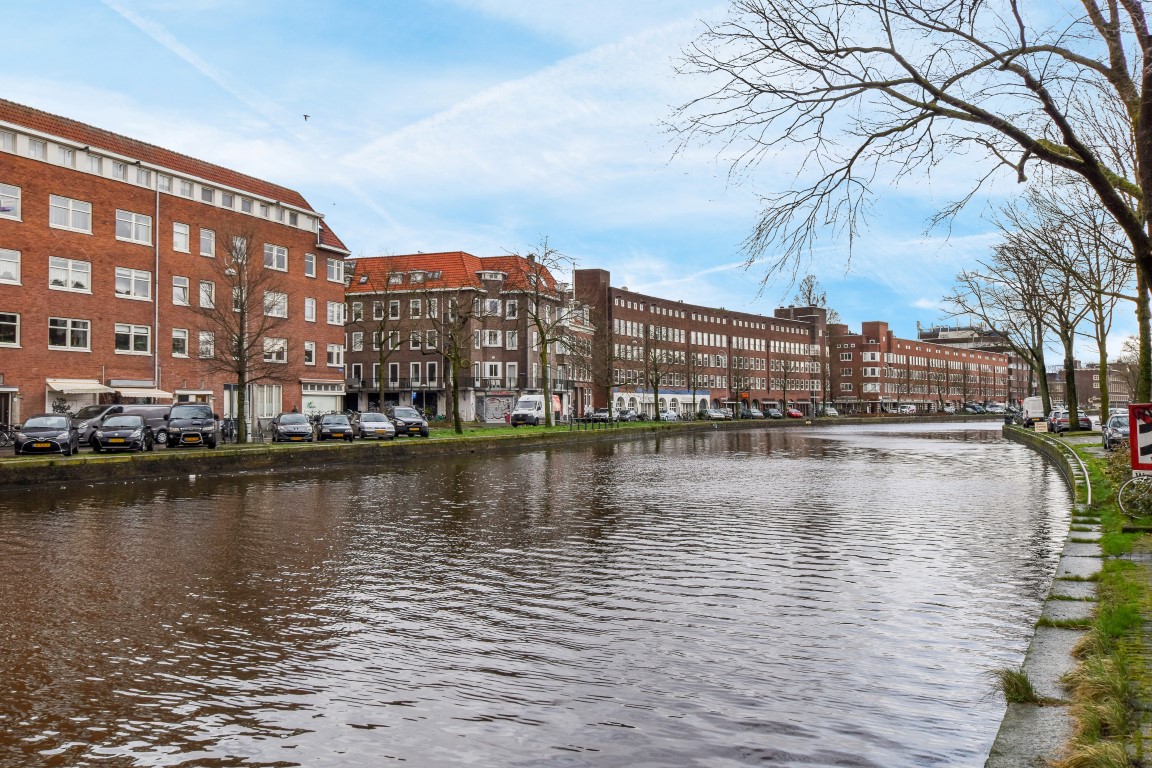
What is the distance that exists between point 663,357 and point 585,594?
101 meters

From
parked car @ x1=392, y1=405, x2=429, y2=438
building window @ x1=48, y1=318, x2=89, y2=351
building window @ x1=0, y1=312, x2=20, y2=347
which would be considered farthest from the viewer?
parked car @ x1=392, y1=405, x2=429, y2=438

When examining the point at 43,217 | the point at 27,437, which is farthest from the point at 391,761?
the point at 43,217

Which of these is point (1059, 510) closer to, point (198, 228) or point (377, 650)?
point (377, 650)

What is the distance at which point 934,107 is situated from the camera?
10.1 metres

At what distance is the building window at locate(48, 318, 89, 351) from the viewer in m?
44.9

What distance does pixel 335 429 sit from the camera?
44781mm

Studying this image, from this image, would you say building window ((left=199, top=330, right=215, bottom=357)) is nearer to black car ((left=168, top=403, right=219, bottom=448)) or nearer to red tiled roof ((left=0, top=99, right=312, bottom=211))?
black car ((left=168, top=403, right=219, bottom=448))

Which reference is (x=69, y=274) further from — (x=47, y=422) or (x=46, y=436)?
(x=46, y=436)

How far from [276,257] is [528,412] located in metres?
22.8

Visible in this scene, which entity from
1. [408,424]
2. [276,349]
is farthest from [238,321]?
[276,349]

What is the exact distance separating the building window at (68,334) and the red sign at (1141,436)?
4491 centimetres

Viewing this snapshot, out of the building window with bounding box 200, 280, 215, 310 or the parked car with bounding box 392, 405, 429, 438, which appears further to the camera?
the parked car with bounding box 392, 405, 429, 438

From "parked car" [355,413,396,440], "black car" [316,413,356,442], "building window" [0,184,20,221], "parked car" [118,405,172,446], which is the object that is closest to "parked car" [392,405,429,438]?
"parked car" [355,413,396,440]

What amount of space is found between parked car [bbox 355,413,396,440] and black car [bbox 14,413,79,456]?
1665 cm
